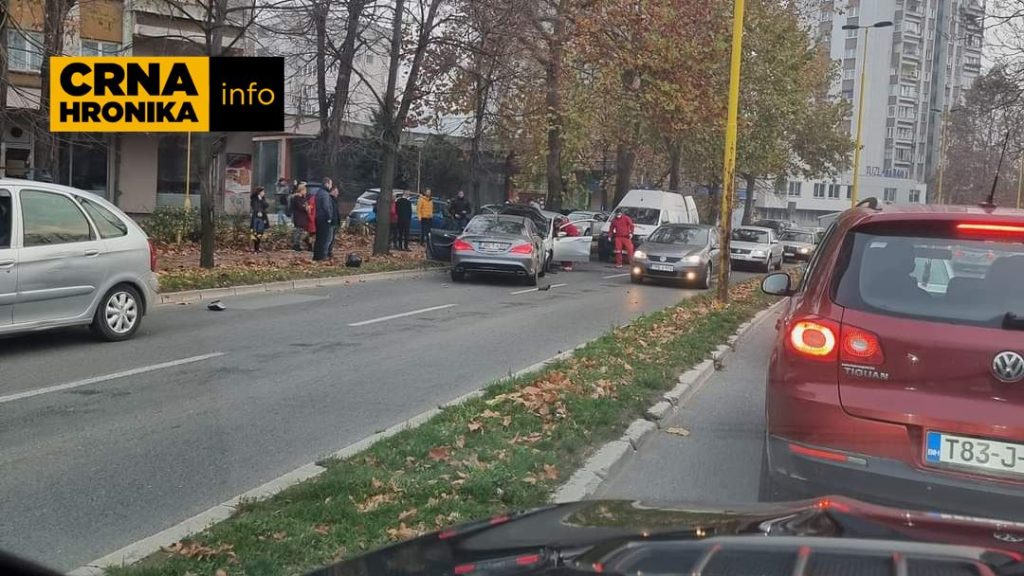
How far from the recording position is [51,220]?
10086mm

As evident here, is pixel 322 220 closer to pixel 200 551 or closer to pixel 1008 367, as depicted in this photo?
pixel 200 551

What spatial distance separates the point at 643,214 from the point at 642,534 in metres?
28.7

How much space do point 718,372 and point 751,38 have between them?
23.4 meters

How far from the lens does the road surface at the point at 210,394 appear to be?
214 inches

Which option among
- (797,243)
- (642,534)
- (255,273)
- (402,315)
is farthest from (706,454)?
(797,243)

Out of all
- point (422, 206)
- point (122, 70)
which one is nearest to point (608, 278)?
point (422, 206)

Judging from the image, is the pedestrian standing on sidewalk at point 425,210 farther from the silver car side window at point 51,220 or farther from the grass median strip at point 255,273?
the silver car side window at point 51,220

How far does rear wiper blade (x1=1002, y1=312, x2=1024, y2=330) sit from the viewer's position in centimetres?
430

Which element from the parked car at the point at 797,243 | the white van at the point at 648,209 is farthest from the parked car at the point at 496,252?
the parked car at the point at 797,243

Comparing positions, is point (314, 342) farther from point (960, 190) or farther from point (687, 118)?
point (960, 190)

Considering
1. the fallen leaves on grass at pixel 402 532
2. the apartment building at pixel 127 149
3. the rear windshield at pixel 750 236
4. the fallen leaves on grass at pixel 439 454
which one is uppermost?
the apartment building at pixel 127 149

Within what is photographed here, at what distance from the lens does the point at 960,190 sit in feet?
201

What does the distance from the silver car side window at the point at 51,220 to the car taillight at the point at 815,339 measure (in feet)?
26.6

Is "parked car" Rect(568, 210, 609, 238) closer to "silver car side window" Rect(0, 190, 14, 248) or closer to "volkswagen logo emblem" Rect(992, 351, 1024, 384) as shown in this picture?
"silver car side window" Rect(0, 190, 14, 248)
